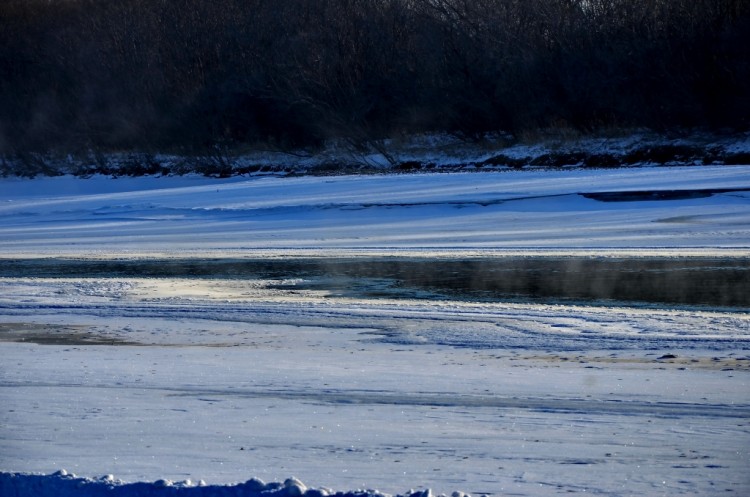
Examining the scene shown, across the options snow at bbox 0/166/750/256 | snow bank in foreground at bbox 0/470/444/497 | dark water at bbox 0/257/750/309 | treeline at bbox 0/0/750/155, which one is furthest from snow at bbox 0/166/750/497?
treeline at bbox 0/0/750/155

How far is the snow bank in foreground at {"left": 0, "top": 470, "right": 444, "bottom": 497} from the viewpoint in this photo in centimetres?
372

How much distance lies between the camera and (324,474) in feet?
14.2

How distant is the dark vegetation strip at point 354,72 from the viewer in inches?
1267

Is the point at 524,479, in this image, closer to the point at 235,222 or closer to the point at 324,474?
the point at 324,474

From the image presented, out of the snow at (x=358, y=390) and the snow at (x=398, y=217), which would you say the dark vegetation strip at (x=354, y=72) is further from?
the snow at (x=358, y=390)

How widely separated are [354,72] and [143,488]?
121ft

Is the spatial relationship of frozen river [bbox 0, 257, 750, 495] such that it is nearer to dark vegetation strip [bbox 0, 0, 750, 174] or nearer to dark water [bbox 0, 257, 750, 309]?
dark water [bbox 0, 257, 750, 309]

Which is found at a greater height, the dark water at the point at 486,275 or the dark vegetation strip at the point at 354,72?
the dark vegetation strip at the point at 354,72

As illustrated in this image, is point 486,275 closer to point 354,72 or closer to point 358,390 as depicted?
point 358,390

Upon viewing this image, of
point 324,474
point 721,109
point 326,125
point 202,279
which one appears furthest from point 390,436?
point 326,125

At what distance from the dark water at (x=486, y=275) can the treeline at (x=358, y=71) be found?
1944 cm

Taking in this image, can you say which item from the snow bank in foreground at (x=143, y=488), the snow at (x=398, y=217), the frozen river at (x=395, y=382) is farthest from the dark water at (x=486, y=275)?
the snow bank in foreground at (x=143, y=488)

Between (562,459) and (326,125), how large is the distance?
33680 millimetres

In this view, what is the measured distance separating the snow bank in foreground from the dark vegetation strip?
26084mm
